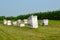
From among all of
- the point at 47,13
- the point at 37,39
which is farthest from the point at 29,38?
the point at 47,13

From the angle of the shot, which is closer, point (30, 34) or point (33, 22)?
point (30, 34)

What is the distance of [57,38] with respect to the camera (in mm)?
19438

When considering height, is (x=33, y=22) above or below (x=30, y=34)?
above

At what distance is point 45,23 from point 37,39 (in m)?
17.1

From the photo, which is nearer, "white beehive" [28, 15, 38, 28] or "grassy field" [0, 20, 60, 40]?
"grassy field" [0, 20, 60, 40]

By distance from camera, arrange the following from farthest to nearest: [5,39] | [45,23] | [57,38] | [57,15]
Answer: [57,15] → [45,23] → [57,38] → [5,39]

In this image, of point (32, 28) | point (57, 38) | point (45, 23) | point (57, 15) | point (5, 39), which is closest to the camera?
point (5, 39)

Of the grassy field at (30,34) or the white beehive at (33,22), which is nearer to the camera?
the grassy field at (30,34)

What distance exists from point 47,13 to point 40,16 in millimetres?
3099

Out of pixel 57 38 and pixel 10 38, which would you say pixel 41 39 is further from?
pixel 10 38

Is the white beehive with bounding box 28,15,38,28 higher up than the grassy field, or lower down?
higher up

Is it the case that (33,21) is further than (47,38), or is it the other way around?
(33,21)

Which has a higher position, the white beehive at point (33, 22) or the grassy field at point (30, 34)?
the white beehive at point (33, 22)

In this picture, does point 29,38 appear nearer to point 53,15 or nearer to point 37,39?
point 37,39
